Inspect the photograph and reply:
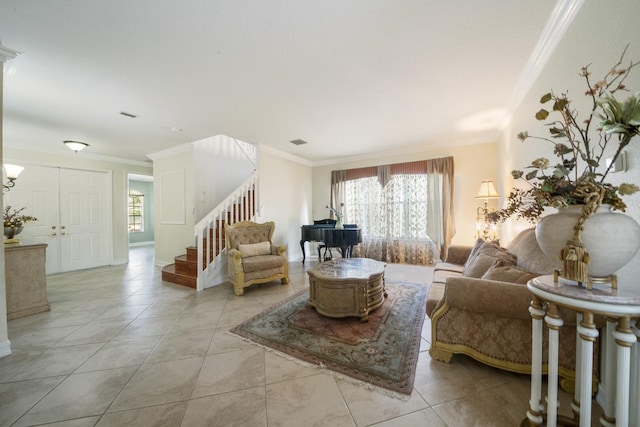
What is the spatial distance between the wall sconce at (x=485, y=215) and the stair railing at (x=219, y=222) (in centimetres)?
408

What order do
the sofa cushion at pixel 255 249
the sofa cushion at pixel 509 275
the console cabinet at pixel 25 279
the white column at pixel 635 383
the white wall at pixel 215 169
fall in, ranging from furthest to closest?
the white wall at pixel 215 169, the sofa cushion at pixel 255 249, the console cabinet at pixel 25 279, the sofa cushion at pixel 509 275, the white column at pixel 635 383

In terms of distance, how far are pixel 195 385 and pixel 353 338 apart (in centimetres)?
127

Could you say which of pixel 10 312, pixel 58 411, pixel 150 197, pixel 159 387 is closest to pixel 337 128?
pixel 159 387

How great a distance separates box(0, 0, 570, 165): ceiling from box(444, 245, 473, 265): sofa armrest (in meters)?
1.98

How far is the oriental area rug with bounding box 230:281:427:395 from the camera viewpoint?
169 centimetres

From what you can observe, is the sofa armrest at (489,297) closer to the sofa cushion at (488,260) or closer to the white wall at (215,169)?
the sofa cushion at (488,260)

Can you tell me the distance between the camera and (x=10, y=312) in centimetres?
262

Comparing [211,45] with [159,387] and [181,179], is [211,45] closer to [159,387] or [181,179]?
[159,387]

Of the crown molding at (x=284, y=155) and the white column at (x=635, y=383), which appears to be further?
the crown molding at (x=284, y=155)

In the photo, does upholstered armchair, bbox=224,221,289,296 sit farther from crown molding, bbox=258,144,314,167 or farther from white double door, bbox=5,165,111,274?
white double door, bbox=5,165,111,274

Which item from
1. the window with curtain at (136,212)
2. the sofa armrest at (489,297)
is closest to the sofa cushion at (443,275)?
the sofa armrest at (489,297)

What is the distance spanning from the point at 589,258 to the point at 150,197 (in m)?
11.3

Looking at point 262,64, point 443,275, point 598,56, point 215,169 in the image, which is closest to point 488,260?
point 443,275

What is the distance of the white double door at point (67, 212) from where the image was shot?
174 inches
